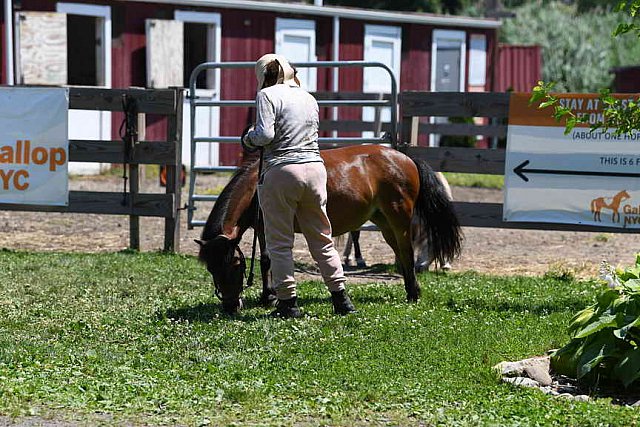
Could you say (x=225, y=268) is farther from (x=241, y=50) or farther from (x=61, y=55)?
(x=241, y=50)

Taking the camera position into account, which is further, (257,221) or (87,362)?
(257,221)

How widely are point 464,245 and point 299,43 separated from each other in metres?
10.7

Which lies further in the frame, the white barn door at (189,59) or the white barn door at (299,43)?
the white barn door at (299,43)

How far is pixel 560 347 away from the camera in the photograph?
22.8 ft

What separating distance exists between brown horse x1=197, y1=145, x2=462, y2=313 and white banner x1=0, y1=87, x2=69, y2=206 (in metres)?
3.67

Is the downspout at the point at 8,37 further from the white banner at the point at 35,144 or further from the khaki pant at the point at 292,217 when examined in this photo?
the khaki pant at the point at 292,217

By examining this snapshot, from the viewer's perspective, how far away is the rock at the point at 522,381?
238 inches

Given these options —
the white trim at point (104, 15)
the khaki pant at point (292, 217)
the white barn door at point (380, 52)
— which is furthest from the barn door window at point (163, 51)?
the khaki pant at point (292, 217)

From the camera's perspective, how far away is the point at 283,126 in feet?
24.8

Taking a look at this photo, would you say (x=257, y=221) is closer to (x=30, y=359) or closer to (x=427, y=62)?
(x=30, y=359)

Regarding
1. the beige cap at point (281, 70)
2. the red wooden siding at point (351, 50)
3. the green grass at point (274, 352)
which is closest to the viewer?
the green grass at point (274, 352)

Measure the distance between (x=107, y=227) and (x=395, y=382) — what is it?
821 centimetres

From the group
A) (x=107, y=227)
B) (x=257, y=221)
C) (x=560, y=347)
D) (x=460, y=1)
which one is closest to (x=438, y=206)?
(x=257, y=221)

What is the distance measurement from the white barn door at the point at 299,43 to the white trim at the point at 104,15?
12.4 ft
